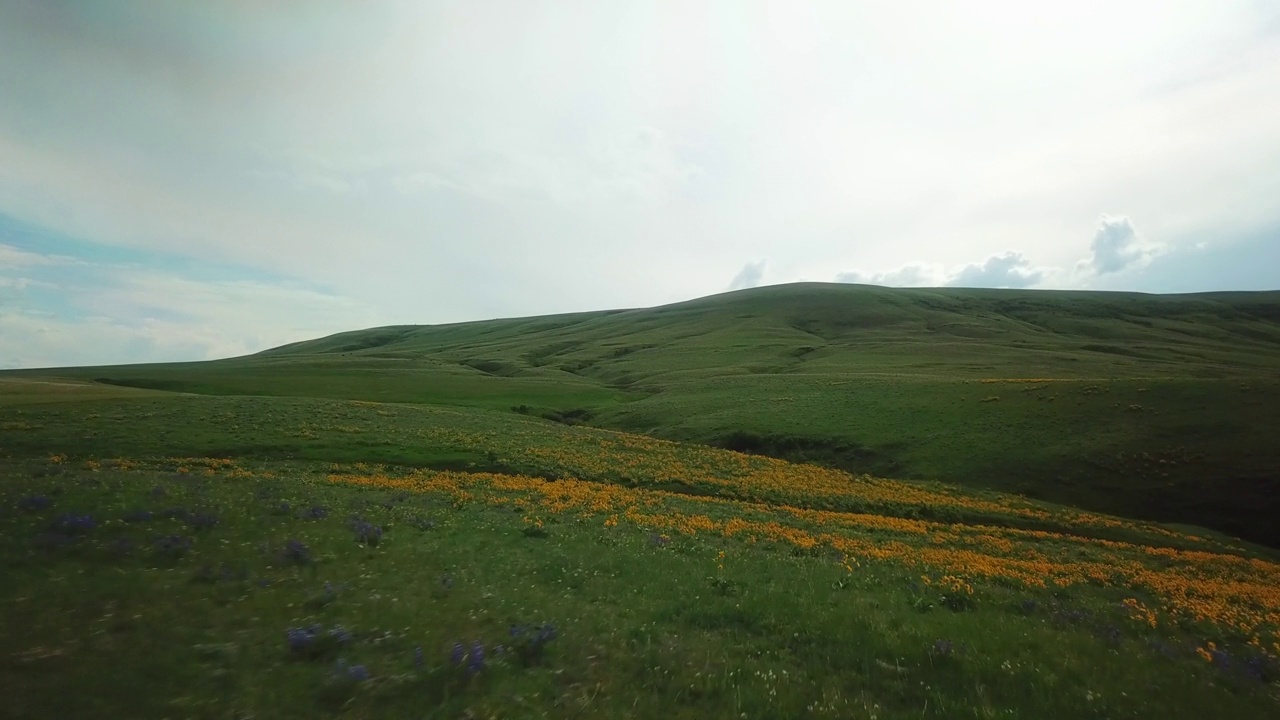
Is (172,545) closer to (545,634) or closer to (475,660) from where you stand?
(475,660)

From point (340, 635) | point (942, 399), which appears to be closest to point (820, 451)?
point (942, 399)

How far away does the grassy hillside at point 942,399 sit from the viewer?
4400 centimetres

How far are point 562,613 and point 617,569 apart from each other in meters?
3.93

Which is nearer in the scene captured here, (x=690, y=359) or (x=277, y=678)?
(x=277, y=678)

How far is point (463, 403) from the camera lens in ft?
253

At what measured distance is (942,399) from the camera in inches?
2542

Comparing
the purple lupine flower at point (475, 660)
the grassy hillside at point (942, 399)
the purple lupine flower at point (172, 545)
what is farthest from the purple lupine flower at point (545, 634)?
the grassy hillside at point (942, 399)

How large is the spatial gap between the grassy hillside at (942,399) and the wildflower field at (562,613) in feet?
63.1

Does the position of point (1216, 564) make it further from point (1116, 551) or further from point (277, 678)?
point (277, 678)

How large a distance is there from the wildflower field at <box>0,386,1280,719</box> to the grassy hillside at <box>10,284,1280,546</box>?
19230mm

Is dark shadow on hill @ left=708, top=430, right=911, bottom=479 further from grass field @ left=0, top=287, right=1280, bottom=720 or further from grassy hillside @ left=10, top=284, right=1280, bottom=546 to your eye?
grass field @ left=0, top=287, right=1280, bottom=720

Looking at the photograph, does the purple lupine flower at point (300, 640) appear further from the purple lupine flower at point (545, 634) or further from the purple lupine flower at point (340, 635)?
the purple lupine flower at point (545, 634)

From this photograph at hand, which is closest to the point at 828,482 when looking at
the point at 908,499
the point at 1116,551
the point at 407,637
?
the point at 908,499

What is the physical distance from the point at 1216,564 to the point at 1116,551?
3296 millimetres
